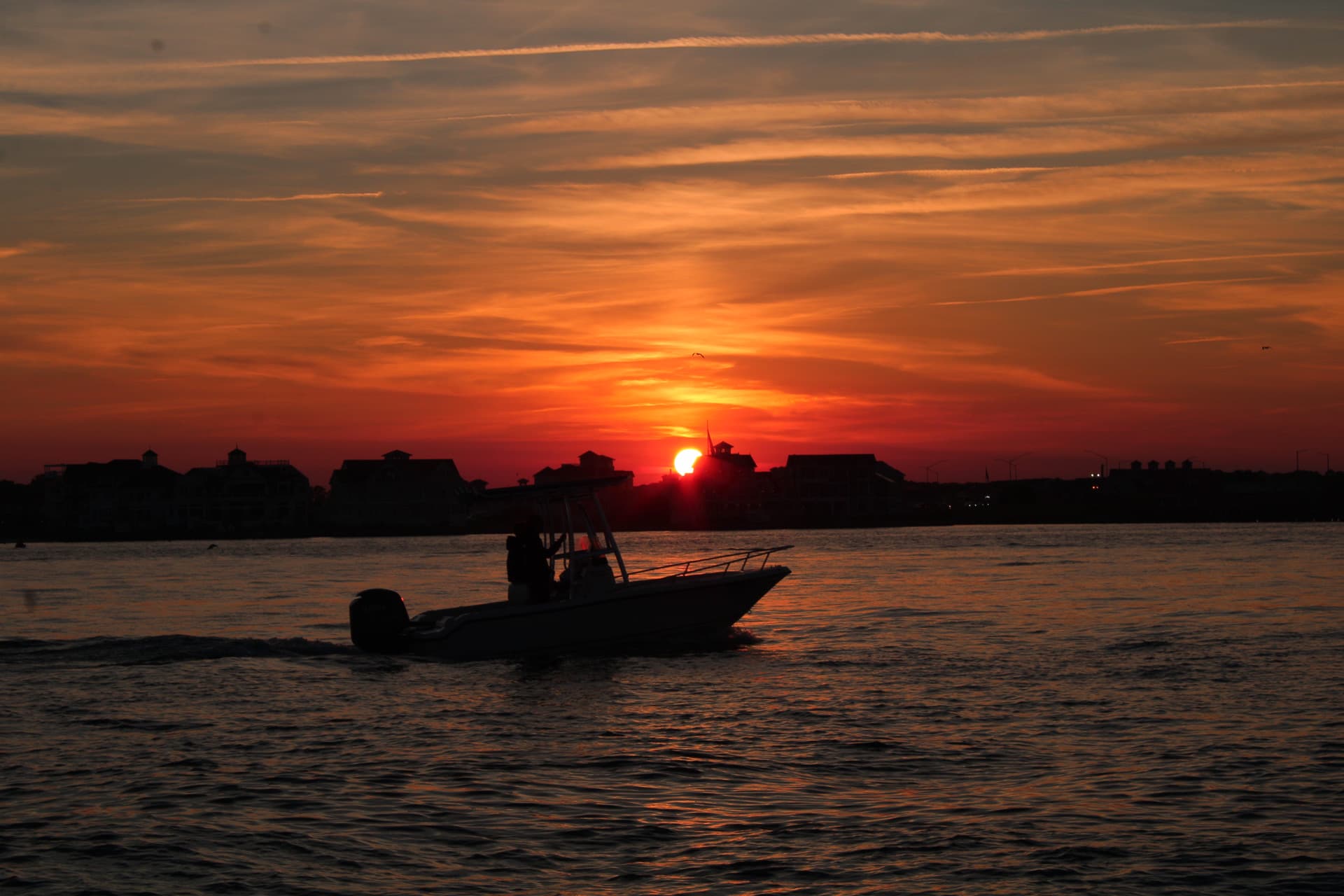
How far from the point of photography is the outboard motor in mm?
24812

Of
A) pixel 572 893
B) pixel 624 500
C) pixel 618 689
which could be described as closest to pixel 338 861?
pixel 572 893

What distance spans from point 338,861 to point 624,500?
181 metres

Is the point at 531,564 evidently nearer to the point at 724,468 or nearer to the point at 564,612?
the point at 564,612

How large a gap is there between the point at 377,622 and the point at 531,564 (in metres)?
3.09

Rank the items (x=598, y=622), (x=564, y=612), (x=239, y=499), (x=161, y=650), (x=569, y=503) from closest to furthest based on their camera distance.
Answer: (x=564, y=612) → (x=598, y=622) → (x=569, y=503) → (x=161, y=650) → (x=239, y=499)

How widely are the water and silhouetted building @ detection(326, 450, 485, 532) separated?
117794mm

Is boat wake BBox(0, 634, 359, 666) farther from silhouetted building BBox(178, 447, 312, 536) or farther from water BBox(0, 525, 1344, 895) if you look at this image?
silhouetted building BBox(178, 447, 312, 536)

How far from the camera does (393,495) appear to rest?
15000 cm

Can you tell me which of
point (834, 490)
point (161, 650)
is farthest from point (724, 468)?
point (161, 650)

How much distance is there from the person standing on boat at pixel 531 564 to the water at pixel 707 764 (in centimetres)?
148

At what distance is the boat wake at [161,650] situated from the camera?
25766mm

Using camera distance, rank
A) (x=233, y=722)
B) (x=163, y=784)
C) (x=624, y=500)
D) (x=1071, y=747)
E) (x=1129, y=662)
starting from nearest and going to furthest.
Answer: (x=163, y=784)
(x=1071, y=747)
(x=233, y=722)
(x=1129, y=662)
(x=624, y=500)

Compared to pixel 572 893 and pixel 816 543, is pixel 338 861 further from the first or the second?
pixel 816 543

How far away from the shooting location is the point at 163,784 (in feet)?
47.3
